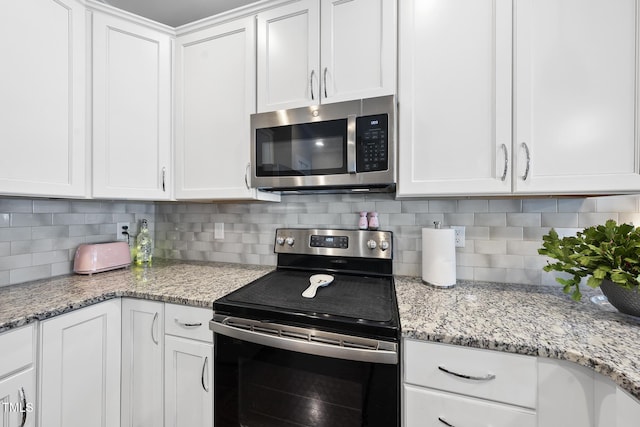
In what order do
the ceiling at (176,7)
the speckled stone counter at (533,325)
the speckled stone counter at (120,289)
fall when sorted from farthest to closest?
the ceiling at (176,7), the speckled stone counter at (120,289), the speckled stone counter at (533,325)

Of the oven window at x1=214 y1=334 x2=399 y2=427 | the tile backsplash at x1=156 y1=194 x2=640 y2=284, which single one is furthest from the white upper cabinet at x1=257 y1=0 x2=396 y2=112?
the oven window at x1=214 y1=334 x2=399 y2=427

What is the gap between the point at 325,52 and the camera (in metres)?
1.32

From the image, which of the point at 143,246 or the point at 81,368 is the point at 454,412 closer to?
the point at 81,368

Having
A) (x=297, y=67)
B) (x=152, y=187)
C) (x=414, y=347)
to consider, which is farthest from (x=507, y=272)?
(x=152, y=187)


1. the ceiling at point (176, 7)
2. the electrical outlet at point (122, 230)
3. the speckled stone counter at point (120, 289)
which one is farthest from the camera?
the electrical outlet at point (122, 230)

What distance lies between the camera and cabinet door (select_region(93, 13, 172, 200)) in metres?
1.43

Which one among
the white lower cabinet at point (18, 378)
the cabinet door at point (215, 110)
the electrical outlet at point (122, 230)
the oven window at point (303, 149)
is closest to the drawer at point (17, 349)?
the white lower cabinet at point (18, 378)

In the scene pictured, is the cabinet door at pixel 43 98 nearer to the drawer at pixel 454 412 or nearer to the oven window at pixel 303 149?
the oven window at pixel 303 149

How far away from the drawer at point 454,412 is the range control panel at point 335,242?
720 mm

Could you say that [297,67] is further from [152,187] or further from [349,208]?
[152,187]

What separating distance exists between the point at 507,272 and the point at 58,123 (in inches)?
91.4

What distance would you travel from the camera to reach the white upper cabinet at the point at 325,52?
124 centimetres

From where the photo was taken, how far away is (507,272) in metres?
1.40

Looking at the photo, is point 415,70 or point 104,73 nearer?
point 415,70
